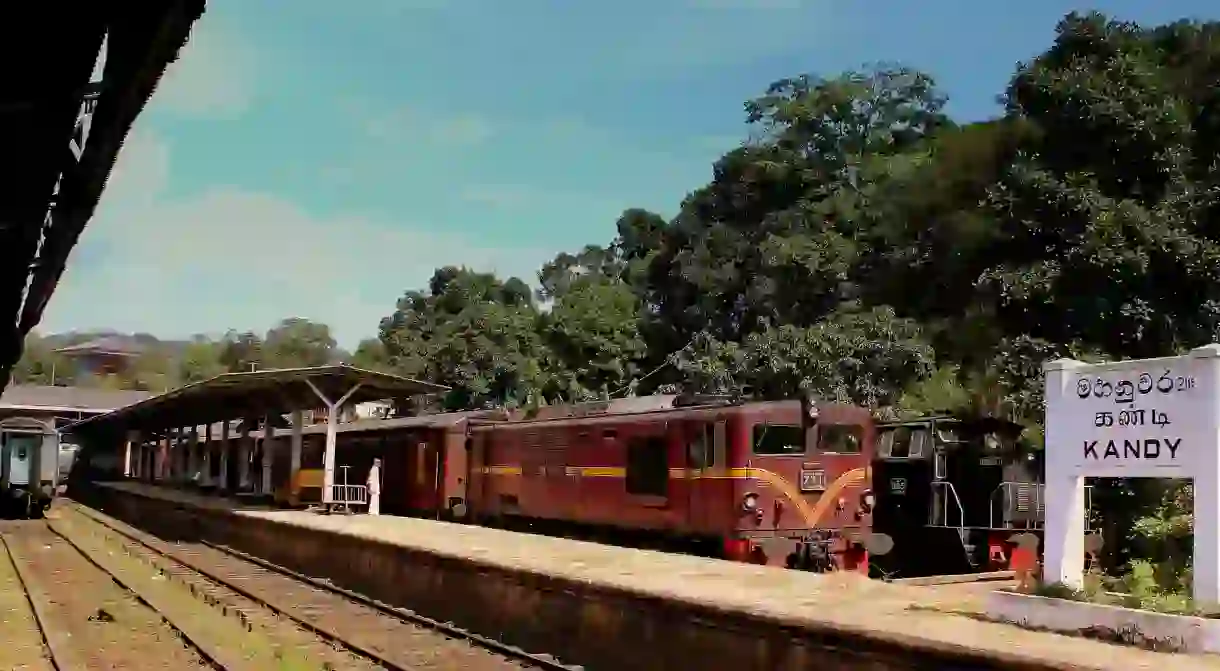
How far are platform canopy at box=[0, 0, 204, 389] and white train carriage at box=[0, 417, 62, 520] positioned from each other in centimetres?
2663

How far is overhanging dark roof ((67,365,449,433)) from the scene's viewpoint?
889 inches

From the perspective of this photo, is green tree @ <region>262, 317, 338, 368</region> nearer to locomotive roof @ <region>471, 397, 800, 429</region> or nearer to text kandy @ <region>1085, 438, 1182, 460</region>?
locomotive roof @ <region>471, 397, 800, 429</region>

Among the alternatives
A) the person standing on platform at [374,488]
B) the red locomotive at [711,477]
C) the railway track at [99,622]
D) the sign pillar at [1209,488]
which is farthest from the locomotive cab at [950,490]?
the person standing on platform at [374,488]

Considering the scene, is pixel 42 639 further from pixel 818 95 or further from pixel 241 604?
pixel 818 95

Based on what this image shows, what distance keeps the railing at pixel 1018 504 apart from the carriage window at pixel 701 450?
168 inches

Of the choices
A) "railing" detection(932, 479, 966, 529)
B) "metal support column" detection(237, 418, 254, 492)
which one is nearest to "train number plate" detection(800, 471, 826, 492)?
"railing" detection(932, 479, 966, 529)

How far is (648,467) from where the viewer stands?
16.7m

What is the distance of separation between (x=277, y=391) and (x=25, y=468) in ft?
40.9

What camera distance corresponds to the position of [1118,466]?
945 cm

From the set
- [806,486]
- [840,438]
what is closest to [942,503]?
[840,438]

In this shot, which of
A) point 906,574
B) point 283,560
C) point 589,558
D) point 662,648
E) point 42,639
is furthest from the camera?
point 283,560

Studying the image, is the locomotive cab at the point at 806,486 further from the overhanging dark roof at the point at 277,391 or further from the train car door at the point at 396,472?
the train car door at the point at 396,472

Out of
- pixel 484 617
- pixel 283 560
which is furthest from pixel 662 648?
pixel 283 560

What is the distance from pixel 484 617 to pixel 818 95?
40.5m
